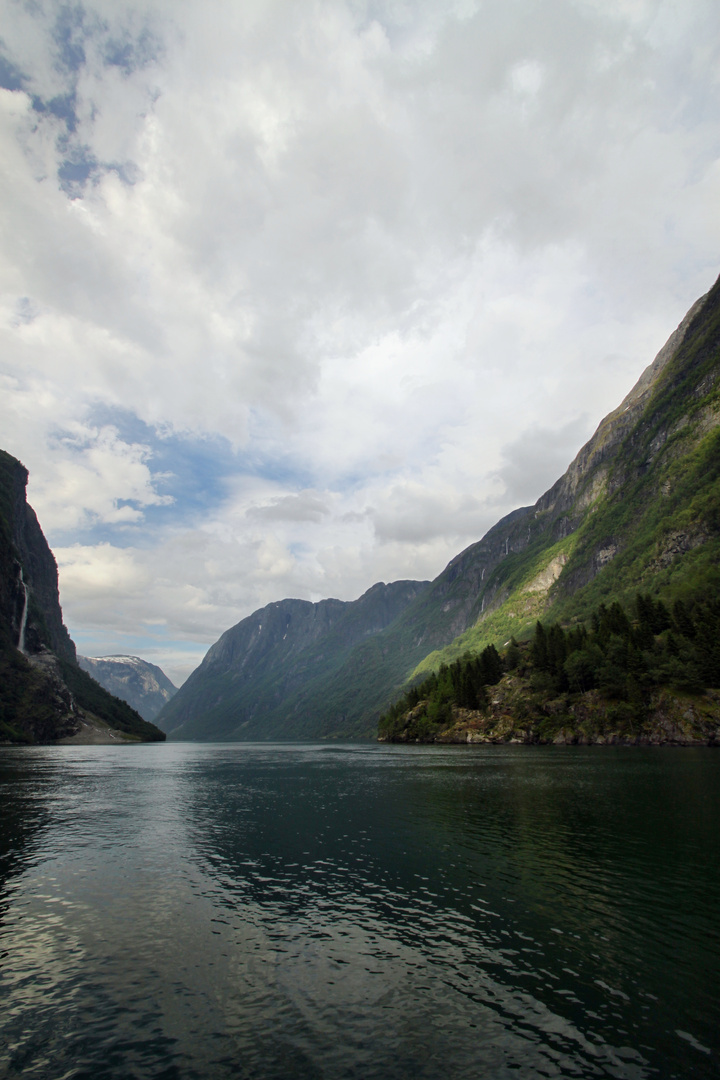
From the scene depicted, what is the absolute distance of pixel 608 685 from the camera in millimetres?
144250

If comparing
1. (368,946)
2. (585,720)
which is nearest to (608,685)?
(585,720)

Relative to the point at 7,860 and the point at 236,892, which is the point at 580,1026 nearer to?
the point at 236,892

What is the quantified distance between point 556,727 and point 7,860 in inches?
5960

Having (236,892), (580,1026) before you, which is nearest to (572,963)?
(580,1026)

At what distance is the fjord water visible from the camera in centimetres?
1539

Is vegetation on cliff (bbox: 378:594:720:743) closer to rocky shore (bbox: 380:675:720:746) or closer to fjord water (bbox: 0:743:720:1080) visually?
rocky shore (bbox: 380:675:720:746)

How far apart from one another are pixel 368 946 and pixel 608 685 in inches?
5627

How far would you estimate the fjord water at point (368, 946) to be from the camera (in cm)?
1539

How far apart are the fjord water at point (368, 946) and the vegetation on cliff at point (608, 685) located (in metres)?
93.4

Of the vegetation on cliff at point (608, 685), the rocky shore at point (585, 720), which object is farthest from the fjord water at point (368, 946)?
the vegetation on cliff at point (608, 685)

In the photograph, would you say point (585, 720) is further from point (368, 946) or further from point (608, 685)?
point (368, 946)

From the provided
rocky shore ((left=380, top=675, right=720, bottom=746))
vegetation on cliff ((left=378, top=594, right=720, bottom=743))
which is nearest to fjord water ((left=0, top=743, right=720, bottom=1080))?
rocky shore ((left=380, top=675, right=720, bottom=746))

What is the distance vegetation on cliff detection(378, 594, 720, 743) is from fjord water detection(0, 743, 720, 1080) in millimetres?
93398

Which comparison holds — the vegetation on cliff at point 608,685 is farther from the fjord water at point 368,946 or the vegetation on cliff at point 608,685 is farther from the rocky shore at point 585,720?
the fjord water at point 368,946
